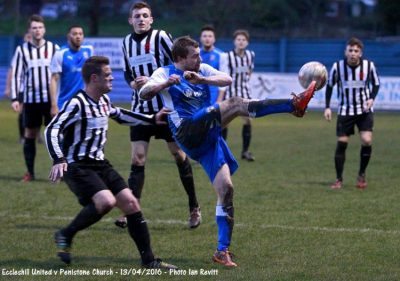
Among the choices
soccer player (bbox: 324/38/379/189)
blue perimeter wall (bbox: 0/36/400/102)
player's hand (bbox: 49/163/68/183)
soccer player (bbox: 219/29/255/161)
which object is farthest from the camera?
blue perimeter wall (bbox: 0/36/400/102)

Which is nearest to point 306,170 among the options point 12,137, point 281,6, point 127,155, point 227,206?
point 127,155

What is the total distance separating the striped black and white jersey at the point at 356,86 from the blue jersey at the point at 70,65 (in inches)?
128

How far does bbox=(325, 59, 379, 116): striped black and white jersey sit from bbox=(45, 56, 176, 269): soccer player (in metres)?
4.96

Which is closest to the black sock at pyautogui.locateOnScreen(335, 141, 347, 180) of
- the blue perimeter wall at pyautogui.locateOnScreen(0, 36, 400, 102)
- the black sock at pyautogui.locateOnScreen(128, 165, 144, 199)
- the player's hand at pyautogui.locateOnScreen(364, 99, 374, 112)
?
the player's hand at pyautogui.locateOnScreen(364, 99, 374, 112)

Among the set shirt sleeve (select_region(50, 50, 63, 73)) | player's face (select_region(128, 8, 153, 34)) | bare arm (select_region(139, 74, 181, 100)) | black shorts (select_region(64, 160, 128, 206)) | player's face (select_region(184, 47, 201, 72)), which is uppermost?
player's face (select_region(128, 8, 153, 34))

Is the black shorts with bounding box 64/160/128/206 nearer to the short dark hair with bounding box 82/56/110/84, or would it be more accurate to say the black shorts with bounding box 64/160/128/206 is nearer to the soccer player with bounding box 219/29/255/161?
the short dark hair with bounding box 82/56/110/84

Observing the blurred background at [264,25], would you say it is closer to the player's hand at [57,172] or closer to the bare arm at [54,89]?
the bare arm at [54,89]

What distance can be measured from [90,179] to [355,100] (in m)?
5.62

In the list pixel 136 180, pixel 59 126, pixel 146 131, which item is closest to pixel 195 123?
pixel 59 126

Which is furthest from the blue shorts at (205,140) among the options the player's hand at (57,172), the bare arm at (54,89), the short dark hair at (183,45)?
the bare arm at (54,89)

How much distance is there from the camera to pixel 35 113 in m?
12.4

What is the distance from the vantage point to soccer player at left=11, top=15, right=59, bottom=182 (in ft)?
40.4

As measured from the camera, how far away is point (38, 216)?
30.6ft

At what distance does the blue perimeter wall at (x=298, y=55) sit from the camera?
3045 cm
